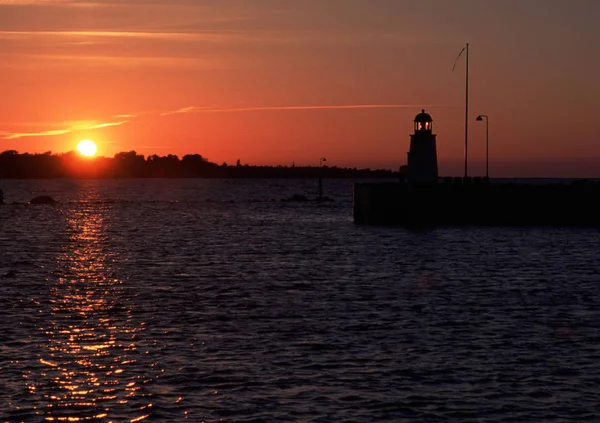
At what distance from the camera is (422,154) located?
75.9m

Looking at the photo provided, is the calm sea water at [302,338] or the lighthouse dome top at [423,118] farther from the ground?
the lighthouse dome top at [423,118]

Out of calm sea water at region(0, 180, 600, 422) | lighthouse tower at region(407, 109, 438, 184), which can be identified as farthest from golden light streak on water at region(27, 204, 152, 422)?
lighthouse tower at region(407, 109, 438, 184)

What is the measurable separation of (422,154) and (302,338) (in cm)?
5335

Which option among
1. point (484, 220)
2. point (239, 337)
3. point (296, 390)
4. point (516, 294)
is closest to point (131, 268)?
point (516, 294)

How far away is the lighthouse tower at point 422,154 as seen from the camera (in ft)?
246

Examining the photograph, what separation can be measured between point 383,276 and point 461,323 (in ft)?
48.0

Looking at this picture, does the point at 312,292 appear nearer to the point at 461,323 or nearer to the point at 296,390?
the point at 461,323

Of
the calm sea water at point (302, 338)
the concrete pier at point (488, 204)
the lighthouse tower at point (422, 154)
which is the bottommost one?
the calm sea water at point (302, 338)

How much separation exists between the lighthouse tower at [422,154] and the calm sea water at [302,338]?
23.5 metres

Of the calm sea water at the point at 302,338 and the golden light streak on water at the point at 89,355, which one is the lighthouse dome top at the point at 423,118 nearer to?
the calm sea water at the point at 302,338

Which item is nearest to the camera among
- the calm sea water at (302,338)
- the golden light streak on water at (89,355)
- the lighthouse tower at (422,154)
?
the golden light streak on water at (89,355)

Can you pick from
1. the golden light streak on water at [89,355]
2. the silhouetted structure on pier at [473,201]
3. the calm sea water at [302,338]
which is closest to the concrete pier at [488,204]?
the silhouetted structure on pier at [473,201]

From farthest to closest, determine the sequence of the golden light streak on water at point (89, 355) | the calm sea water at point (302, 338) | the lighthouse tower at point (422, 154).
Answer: the lighthouse tower at point (422, 154), the calm sea water at point (302, 338), the golden light streak on water at point (89, 355)

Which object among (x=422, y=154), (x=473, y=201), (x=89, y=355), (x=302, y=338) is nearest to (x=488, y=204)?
(x=473, y=201)
